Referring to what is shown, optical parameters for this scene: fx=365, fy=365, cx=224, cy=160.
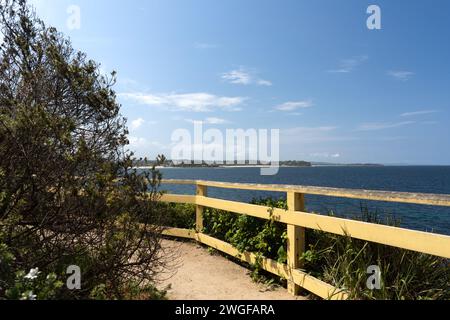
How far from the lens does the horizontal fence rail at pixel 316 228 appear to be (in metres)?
2.97

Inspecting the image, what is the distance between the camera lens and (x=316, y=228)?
4.05 metres

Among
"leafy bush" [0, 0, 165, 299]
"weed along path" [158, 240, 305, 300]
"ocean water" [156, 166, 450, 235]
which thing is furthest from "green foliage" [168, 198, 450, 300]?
"leafy bush" [0, 0, 165, 299]

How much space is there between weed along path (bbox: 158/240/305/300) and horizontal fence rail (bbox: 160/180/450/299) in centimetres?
20

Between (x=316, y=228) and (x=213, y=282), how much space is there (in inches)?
67.5

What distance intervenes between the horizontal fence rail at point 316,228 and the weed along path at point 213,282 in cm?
20

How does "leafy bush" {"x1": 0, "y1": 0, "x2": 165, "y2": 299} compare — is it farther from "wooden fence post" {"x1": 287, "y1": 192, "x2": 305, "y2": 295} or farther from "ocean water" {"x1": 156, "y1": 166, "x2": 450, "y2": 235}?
"wooden fence post" {"x1": 287, "y1": 192, "x2": 305, "y2": 295}

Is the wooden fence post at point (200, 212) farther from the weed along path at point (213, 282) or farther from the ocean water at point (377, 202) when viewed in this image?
the weed along path at point (213, 282)

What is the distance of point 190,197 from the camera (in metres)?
7.12

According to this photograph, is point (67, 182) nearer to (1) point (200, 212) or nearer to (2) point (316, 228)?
(2) point (316, 228)

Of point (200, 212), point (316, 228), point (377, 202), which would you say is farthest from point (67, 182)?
point (377, 202)

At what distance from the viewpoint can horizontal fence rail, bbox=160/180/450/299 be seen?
297 cm
